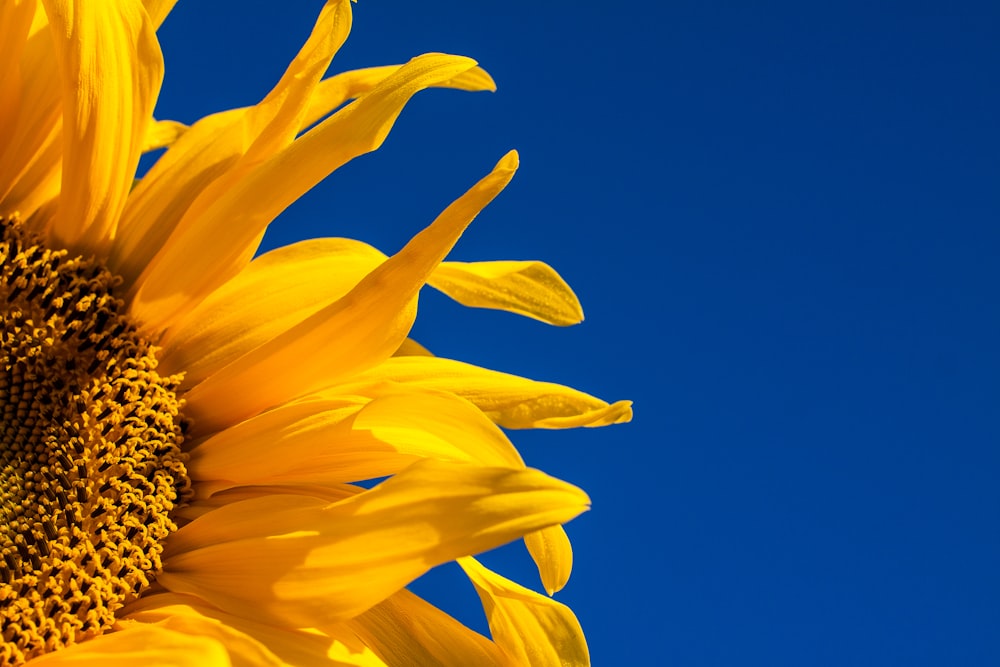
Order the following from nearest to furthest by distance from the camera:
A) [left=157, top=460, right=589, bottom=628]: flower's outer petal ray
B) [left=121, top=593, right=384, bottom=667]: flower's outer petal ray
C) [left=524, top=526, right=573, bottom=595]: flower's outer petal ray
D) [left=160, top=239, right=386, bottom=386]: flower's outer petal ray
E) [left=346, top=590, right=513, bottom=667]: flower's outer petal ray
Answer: [left=157, top=460, right=589, bottom=628]: flower's outer petal ray, [left=121, top=593, right=384, bottom=667]: flower's outer petal ray, [left=346, top=590, right=513, bottom=667]: flower's outer petal ray, [left=524, top=526, right=573, bottom=595]: flower's outer petal ray, [left=160, top=239, right=386, bottom=386]: flower's outer petal ray

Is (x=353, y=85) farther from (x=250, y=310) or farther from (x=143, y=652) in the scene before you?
(x=143, y=652)

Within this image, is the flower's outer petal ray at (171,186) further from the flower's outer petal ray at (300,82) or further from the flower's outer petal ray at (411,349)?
the flower's outer petal ray at (411,349)

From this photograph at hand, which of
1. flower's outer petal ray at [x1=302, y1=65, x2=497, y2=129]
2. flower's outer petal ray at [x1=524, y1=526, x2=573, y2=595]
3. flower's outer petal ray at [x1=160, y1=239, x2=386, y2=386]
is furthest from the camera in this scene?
flower's outer petal ray at [x1=302, y1=65, x2=497, y2=129]

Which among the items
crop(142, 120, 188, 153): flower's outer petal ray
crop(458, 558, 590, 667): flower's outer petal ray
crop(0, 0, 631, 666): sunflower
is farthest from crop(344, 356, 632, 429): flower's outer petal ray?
crop(142, 120, 188, 153): flower's outer petal ray

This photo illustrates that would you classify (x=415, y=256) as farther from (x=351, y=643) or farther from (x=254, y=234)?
(x=351, y=643)

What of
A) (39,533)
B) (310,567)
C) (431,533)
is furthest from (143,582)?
(431,533)

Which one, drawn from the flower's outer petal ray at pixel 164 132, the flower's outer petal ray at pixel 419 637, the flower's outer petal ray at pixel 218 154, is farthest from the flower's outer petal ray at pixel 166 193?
the flower's outer petal ray at pixel 419 637

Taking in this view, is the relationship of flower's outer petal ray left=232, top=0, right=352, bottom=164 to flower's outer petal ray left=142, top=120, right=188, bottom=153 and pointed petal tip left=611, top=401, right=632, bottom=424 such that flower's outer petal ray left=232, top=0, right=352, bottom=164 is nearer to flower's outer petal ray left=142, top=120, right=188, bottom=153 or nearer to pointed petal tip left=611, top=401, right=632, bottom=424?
flower's outer petal ray left=142, top=120, right=188, bottom=153
